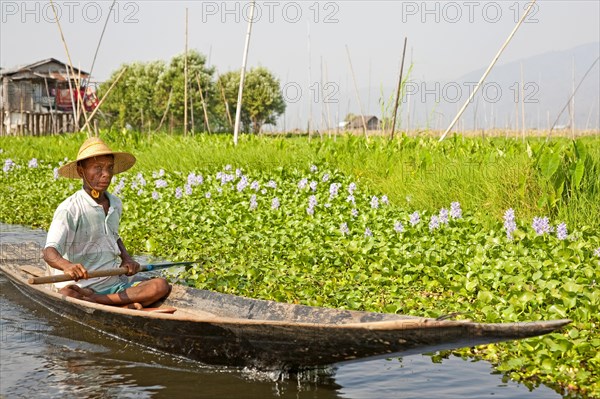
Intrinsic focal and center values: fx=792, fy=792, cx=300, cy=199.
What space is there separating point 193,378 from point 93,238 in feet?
4.31

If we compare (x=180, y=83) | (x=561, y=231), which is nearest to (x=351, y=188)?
(x=561, y=231)

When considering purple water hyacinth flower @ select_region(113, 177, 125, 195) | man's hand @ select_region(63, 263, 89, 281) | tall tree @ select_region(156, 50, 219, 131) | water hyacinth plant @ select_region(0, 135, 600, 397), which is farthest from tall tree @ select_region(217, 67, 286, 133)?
man's hand @ select_region(63, 263, 89, 281)

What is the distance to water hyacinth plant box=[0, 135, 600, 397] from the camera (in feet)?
16.1

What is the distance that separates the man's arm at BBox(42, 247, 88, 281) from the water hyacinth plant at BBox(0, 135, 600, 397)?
5.17ft

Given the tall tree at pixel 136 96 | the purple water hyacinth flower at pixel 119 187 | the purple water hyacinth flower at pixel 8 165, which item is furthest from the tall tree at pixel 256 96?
the purple water hyacinth flower at pixel 119 187

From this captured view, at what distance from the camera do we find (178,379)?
15.7ft

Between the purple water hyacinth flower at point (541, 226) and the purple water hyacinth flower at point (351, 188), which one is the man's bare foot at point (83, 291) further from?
the purple water hyacinth flower at point (351, 188)

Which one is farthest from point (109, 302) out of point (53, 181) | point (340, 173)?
point (53, 181)

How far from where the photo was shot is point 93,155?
525 centimetres

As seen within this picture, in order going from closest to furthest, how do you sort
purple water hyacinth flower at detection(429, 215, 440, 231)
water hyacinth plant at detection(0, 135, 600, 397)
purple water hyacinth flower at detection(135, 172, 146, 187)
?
water hyacinth plant at detection(0, 135, 600, 397) → purple water hyacinth flower at detection(429, 215, 440, 231) → purple water hyacinth flower at detection(135, 172, 146, 187)

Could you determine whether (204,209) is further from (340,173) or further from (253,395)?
(253,395)

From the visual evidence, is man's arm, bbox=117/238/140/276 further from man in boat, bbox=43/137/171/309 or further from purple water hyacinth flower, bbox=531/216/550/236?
purple water hyacinth flower, bbox=531/216/550/236

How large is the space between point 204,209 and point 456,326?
642 centimetres

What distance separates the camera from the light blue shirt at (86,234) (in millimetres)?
5219
